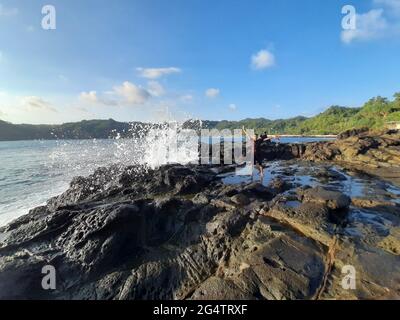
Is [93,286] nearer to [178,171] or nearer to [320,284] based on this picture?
[320,284]

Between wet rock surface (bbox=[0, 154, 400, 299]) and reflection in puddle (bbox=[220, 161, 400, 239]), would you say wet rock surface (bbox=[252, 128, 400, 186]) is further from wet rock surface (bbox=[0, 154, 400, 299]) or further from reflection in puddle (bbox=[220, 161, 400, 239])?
wet rock surface (bbox=[0, 154, 400, 299])

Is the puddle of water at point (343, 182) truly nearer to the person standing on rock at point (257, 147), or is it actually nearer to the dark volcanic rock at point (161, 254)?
the person standing on rock at point (257, 147)

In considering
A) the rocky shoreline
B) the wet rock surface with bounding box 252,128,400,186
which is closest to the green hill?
the wet rock surface with bounding box 252,128,400,186

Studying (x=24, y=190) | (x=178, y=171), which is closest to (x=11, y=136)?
(x=24, y=190)

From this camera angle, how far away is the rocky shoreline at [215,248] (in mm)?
5145

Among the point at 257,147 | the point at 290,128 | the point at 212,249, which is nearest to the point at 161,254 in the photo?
the point at 212,249

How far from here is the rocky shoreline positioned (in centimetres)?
514

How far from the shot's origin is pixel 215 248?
6.68 meters

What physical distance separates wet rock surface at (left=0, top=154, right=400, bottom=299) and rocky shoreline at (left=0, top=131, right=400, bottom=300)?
0.02 metres

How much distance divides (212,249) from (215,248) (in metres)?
0.08

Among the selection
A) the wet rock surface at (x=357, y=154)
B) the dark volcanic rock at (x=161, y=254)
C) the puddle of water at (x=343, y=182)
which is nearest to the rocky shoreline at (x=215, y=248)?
the dark volcanic rock at (x=161, y=254)

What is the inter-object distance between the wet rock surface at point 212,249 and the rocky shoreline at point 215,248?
2 centimetres

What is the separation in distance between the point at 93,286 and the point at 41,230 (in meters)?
2.95
